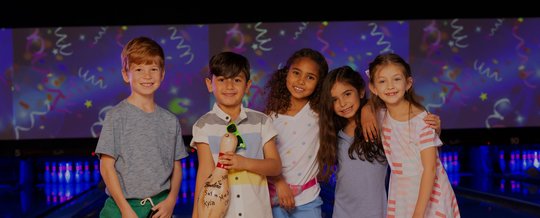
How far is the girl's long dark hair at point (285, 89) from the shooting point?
2266 mm

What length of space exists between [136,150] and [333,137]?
0.69 metres

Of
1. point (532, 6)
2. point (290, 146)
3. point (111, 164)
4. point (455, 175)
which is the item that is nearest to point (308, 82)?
point (290, 146)

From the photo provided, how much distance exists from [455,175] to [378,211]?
14.6 feet

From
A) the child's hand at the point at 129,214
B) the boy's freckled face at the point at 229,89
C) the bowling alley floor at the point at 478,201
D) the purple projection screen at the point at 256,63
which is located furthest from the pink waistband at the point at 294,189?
the purple projection screen at the point at 256,63

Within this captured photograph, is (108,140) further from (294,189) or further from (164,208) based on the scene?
(294,189)

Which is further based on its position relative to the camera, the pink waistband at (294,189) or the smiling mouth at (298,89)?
the smiling mouth at (298,89)

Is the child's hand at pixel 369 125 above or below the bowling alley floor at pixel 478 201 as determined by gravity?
above

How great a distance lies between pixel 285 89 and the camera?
2.33 m

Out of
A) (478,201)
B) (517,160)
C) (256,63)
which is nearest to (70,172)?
(256,63)

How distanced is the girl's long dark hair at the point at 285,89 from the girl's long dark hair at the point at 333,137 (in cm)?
5

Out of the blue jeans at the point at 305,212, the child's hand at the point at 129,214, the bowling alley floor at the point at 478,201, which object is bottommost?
the bowling alley floor at the point at 478,201

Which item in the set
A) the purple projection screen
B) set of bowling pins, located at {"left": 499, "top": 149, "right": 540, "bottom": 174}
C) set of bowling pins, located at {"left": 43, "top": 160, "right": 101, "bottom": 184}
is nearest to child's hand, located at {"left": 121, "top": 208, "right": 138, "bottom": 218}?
the purple projection screen

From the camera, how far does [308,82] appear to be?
7.33ft

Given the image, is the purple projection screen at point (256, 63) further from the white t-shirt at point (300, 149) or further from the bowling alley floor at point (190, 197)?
the white t-shirt at point (300, 149)
